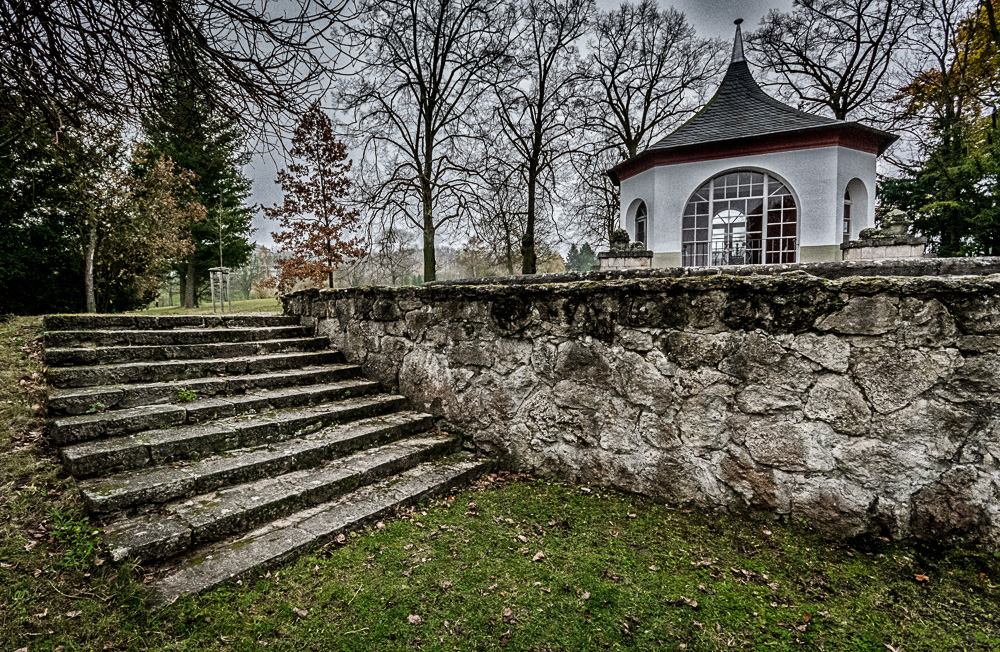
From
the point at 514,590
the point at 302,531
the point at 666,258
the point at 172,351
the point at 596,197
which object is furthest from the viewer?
the point at 596,197

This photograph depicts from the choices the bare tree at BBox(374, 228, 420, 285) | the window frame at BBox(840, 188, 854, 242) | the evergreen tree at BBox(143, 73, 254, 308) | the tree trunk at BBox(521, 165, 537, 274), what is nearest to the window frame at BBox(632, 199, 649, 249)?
the tree trunk at BBox(521, 165, 537, 274)

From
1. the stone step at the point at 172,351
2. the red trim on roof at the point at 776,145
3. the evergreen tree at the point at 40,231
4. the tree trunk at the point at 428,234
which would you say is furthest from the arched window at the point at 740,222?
the evergreen tree at the point at 40,231

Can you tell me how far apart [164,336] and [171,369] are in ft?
2.46

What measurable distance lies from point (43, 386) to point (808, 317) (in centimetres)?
542

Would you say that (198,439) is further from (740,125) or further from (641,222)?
(740,125)

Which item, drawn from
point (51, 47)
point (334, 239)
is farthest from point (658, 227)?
point (51, 47)

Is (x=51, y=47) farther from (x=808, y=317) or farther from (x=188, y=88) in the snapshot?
(x=808, y=317)

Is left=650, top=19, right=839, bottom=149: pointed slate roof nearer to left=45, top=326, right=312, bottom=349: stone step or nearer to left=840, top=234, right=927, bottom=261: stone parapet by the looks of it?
left=840, top=234, right=927, bottom=261: stone parapet

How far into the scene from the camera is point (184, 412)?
3217 millimetres

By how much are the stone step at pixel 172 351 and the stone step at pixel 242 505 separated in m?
1.96

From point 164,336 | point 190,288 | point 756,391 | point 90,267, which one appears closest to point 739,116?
point 756,391

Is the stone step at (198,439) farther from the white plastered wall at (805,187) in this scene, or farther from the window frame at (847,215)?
the window frame at (847,215)

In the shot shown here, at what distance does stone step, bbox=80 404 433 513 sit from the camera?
2408 millimetres

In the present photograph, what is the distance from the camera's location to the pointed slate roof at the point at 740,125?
10.9 metres
